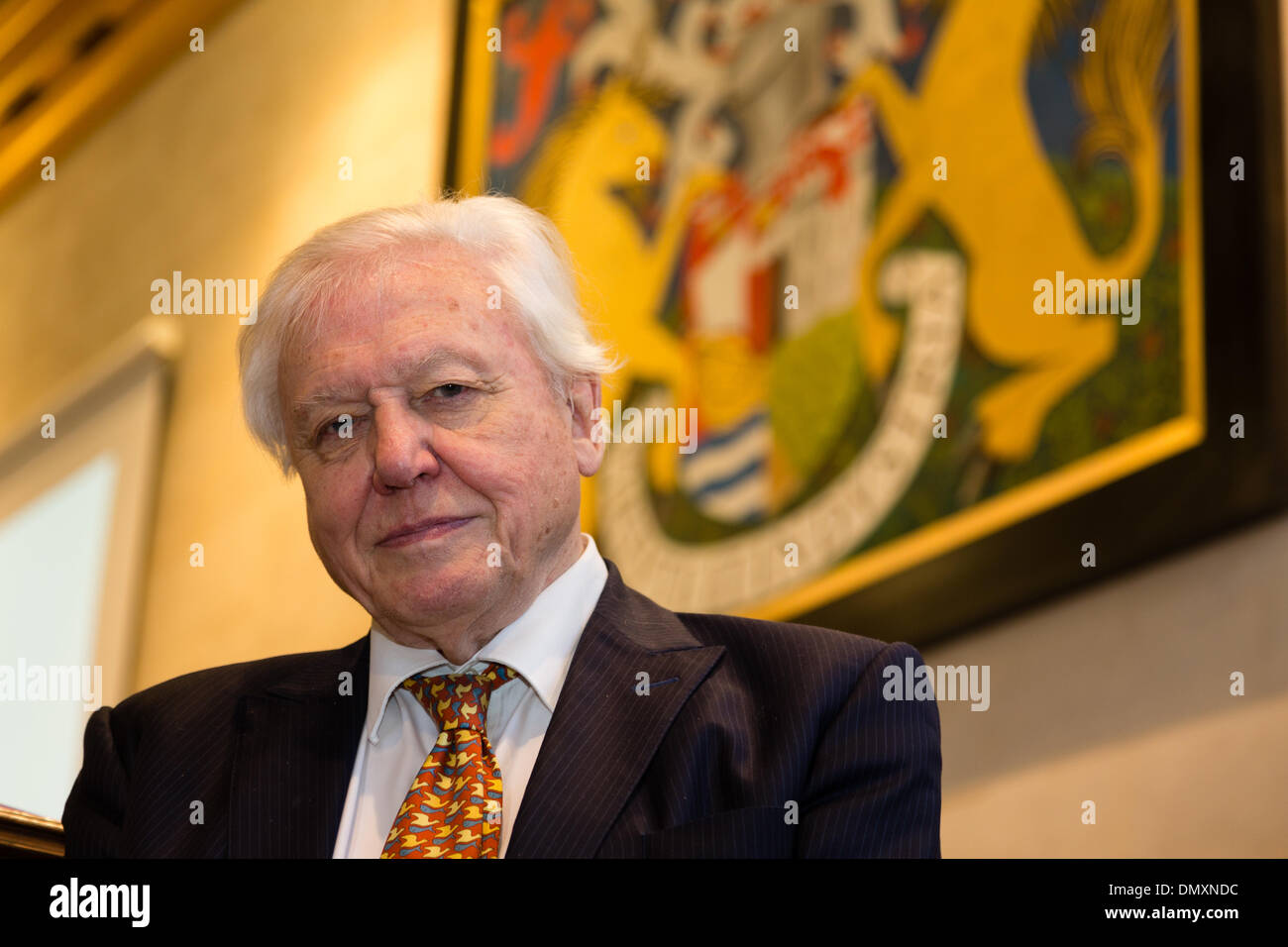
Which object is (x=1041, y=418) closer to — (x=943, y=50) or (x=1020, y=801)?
(x=1020, y=801)

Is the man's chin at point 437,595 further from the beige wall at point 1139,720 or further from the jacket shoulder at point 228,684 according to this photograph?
the beige wall at point 1139,720

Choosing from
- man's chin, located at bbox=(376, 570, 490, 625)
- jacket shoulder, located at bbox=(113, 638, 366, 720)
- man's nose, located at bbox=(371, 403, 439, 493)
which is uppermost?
man's nose, located at bbox=(371, 403, 439, 493)

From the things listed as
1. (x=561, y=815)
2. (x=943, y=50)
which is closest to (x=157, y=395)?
(x=943, y=50)

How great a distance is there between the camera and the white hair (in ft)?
7.07

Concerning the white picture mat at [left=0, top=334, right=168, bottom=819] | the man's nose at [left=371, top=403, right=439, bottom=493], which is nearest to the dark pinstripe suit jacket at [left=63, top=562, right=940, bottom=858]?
the man's nose at [left=371, top=403, right=439, bottom=493]

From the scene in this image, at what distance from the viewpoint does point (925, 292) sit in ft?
12.2

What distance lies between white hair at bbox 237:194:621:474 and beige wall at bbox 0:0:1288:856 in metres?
1.31

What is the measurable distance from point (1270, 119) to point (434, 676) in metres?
1.90

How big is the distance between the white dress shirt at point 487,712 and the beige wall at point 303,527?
4.35 feet

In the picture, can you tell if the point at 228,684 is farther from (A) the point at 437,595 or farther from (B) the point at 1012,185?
(B) the point at 1012,185

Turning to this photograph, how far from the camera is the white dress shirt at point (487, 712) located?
1981mm

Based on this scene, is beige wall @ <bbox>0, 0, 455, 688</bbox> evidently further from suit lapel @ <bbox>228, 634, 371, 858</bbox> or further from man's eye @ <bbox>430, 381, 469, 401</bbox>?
man's eye @ <bbox>430, 381, 469, 401</bbox>
